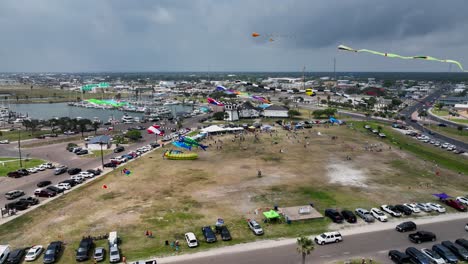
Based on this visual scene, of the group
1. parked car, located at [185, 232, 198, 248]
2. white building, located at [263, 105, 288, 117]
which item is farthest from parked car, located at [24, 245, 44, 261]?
white building, located at [263, 105, 288, 117]

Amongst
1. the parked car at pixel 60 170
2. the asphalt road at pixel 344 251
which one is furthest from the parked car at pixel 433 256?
the parked car at pixel 60 170

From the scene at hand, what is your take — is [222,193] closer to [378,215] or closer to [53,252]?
[378,215]

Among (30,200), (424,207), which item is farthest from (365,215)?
(30,200)

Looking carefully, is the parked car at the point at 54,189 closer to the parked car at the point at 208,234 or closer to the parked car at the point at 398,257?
the parked car at the point at 208,234

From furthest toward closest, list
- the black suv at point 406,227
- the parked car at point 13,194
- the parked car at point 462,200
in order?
the parked car at point 13,194 → the parked car at point 462,200 → the black suv at point 406,227

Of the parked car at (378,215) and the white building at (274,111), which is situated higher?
the white building at (274,111)

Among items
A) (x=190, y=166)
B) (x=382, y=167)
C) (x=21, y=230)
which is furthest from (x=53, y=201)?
(x=382, y=167)
